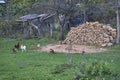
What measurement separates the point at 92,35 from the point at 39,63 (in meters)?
7.59

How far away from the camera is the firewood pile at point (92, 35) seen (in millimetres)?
20755

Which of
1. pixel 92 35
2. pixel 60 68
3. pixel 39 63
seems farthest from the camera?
pixel 92 35

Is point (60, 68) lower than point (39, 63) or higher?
higher

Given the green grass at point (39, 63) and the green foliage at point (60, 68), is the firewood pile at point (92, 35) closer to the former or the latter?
the green grass at point (39, 63)

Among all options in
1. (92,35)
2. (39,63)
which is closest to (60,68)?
(39,63)

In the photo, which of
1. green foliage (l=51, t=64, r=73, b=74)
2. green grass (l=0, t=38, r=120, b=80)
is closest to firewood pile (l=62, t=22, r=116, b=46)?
green grass (l=0, t=38, r=120, b=80)

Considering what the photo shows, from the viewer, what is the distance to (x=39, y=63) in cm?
1413

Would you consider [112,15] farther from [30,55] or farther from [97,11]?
[30,55]

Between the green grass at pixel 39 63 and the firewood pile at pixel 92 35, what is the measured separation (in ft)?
3.98

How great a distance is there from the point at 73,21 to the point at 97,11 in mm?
3378

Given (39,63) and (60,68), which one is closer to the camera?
(60,68)

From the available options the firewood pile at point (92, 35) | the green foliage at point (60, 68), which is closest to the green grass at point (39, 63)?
the green foliage at point (60, 68)

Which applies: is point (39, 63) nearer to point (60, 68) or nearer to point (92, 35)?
point (60, 68)

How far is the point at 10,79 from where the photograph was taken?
438 inches
